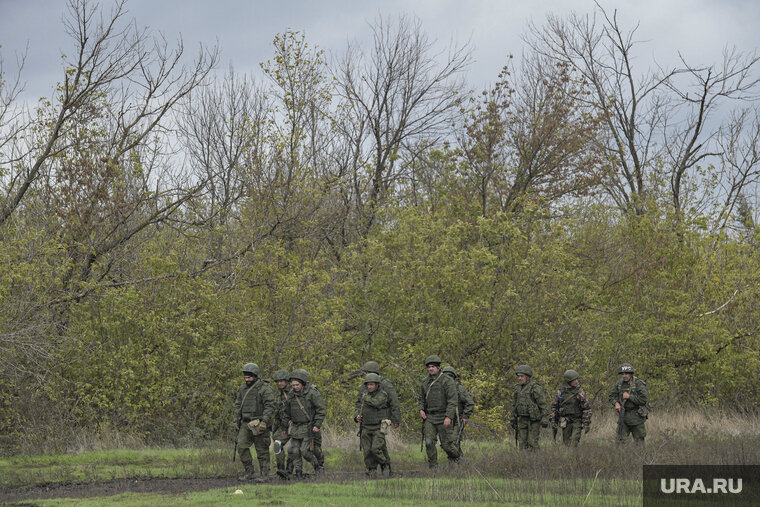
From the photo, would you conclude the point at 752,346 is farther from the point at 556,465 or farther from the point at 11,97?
the point at 11,97

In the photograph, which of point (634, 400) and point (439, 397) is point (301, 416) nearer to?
point (439, 397)

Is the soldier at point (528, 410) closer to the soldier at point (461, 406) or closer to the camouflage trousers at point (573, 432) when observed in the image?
the camouflage trousers at point (573, 432)

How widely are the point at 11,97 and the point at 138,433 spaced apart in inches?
337

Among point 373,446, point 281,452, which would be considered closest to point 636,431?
point 373,446

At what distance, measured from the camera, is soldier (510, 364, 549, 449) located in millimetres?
17625

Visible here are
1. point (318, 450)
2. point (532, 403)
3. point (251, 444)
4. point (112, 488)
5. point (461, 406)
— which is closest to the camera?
point (112, 488)

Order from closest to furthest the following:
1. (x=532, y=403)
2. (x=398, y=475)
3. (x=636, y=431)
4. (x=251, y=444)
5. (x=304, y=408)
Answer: (x=251, y=444) < (x=304, y=408) < (x=398, y=475) < (x=532, y=403) < (x=636, y=431)

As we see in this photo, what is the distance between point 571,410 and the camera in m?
18.5

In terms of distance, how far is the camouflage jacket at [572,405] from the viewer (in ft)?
60.0

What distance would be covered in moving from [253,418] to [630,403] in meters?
7.96

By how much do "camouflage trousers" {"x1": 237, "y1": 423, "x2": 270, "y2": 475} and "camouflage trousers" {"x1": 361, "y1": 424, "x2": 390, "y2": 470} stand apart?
1.71 m

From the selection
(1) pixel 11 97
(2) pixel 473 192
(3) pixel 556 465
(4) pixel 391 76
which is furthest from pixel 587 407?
(4) pixel 391 76

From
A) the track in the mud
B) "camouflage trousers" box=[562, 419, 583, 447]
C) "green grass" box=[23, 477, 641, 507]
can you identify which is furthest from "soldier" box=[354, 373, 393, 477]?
"camouflage trousers" box=[562, 419, 583, 447]

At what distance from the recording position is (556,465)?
49.1 feet
